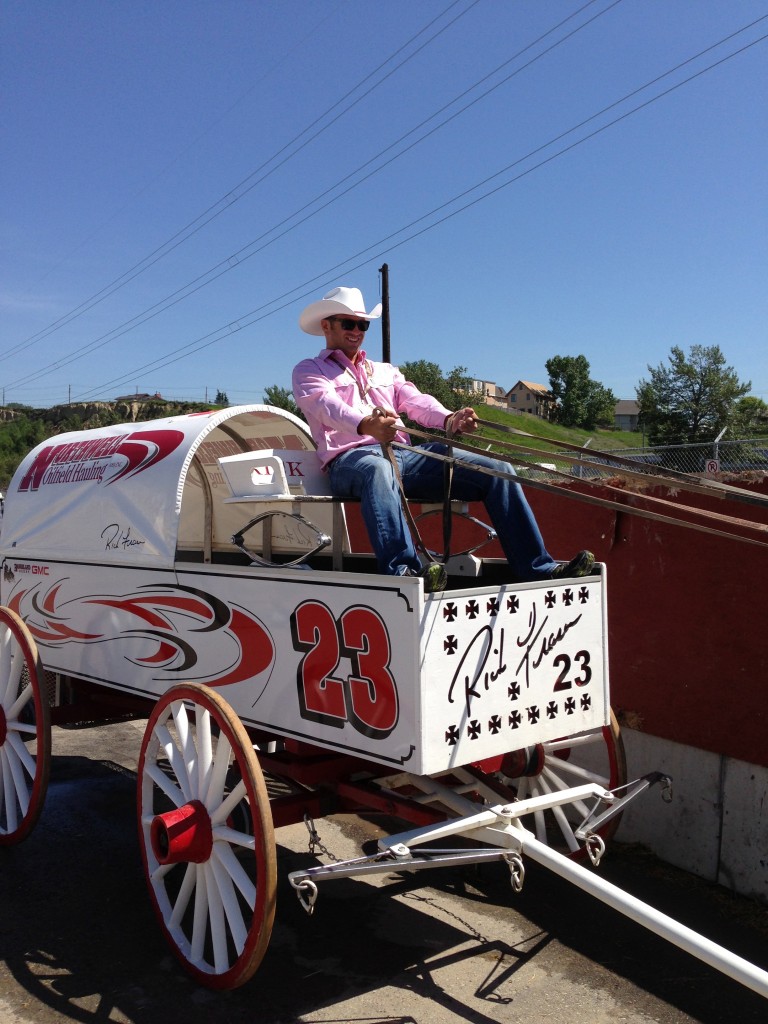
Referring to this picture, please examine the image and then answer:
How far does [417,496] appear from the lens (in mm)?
4285

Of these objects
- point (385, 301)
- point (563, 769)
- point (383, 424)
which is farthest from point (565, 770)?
point (385, 301)

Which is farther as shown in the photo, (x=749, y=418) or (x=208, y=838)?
(x=749, y=418)

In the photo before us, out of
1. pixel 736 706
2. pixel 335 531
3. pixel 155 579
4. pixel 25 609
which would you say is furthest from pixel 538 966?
pixel 25 609

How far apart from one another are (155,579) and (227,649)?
66cm

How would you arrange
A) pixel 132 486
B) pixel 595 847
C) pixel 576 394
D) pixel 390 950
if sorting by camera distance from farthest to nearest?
pixel 576 394
pixel 132 486
pixel 390 950
pixel 595 847

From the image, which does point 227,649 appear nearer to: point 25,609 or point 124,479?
point 124,479

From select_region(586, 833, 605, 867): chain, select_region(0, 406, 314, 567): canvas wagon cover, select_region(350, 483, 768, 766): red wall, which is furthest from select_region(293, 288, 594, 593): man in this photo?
select_region(586, 833, 605, 867): chain

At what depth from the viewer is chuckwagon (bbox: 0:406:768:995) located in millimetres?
2969

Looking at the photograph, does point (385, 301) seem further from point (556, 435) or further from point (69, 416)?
point (69, 416)

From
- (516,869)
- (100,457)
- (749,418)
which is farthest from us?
(749,418)

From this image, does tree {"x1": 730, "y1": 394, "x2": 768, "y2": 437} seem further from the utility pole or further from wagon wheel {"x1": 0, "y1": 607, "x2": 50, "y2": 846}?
wagon wheel {"x1": 0, "y1": 607, "x2": 50, "y2": 846}

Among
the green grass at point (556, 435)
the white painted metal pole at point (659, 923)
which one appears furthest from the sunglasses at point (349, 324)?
the white painted metal pole at point (659, 923)

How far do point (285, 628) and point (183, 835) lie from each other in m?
0.88

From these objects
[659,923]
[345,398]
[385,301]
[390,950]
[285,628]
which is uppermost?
[385,301]
